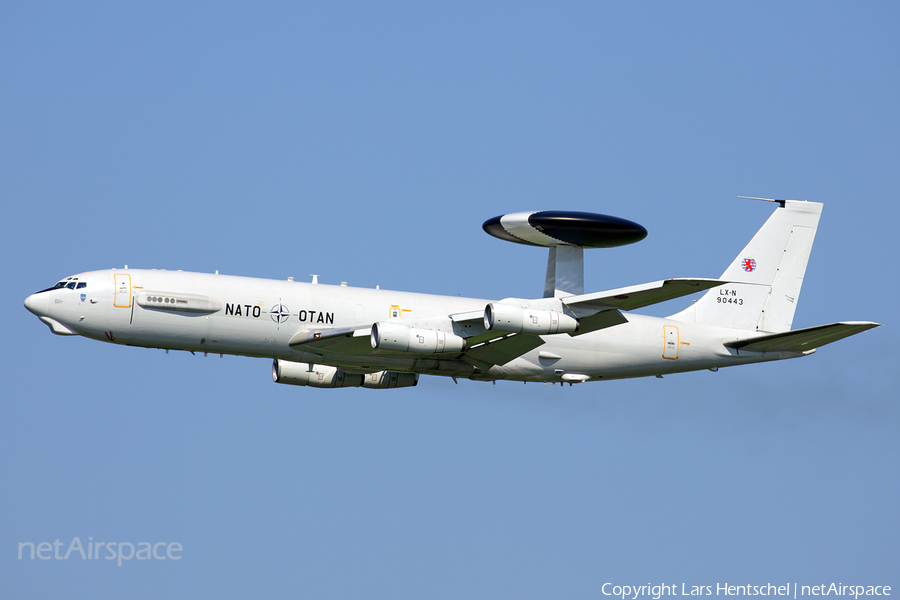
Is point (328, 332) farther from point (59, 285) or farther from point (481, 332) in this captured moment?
point (59, 285)

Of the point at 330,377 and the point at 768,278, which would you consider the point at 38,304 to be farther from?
the point at 768,278

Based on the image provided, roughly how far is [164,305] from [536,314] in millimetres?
14102

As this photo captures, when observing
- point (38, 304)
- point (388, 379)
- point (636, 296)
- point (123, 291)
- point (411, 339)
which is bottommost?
point (388, 379)

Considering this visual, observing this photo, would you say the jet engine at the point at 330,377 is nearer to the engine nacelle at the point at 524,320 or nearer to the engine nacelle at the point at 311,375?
the engine nacelle at the point at 311,375

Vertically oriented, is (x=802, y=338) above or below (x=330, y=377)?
above

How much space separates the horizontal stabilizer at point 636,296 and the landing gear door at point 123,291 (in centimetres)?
1655

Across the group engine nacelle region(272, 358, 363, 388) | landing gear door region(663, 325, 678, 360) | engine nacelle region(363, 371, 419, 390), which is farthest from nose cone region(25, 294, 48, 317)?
landing gear door region(663, 325, 678, 360)

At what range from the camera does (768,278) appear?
4559 cm

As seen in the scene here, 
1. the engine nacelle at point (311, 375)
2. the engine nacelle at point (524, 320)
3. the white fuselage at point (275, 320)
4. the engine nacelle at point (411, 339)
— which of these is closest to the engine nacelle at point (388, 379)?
the engine nacelle at point (311, 375)

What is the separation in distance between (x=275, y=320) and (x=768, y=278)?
23.1 m

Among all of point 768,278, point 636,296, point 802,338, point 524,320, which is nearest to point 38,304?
point 524,320

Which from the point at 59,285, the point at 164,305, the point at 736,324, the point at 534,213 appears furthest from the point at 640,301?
the point at 59,285

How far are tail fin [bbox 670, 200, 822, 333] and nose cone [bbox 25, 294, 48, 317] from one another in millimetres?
26687

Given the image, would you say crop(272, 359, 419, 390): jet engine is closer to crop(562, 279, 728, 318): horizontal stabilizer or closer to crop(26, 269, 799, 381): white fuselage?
crop(26, 269, 799, 381): white fuselage
